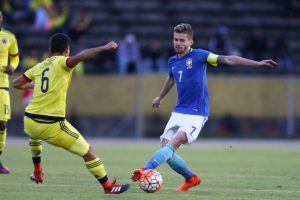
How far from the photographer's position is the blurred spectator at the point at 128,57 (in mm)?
27922

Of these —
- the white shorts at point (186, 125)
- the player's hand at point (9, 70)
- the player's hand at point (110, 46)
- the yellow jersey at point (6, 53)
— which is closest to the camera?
the player's hand at point (110, 46)

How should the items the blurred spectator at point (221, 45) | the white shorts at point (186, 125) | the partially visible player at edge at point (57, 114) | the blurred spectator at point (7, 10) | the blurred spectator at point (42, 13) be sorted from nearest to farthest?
the partially visible player at edge at point (57, 114)
the white shorts at point (186, 125)
the blurred spectator at point (221, 45)
the blurred spectator at point (7, 10)
the blurred spectator at point (42, 13)

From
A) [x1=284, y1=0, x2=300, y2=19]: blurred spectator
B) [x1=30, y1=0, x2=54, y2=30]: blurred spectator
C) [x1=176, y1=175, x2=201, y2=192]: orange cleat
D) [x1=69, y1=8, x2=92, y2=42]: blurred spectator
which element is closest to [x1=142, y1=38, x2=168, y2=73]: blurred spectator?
[x1=69, y1=8, x2=92, y2=42]: blurred spectator

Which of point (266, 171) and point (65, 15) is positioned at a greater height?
point (65, 15)

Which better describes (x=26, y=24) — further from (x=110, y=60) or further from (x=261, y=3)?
(x=261, y=3)

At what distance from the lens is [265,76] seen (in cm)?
2761

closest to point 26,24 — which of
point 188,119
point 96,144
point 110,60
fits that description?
point 110,60

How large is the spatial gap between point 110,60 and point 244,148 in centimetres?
709

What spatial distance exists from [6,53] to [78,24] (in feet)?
48.9

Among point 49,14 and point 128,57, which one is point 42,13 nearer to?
point 49,14

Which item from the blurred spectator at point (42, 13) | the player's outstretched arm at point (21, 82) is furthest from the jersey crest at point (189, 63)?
the blurred spectator at point (42, 13)

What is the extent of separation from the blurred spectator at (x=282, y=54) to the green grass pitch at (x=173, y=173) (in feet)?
19.4

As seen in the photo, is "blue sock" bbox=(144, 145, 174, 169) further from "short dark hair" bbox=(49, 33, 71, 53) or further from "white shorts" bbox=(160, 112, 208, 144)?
"short dark hair" bbox=(49, 33, 71, 53)

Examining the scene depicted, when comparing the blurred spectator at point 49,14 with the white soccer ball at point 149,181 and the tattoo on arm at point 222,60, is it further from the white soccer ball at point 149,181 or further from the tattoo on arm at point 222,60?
the white soccer ball at point 149,181
